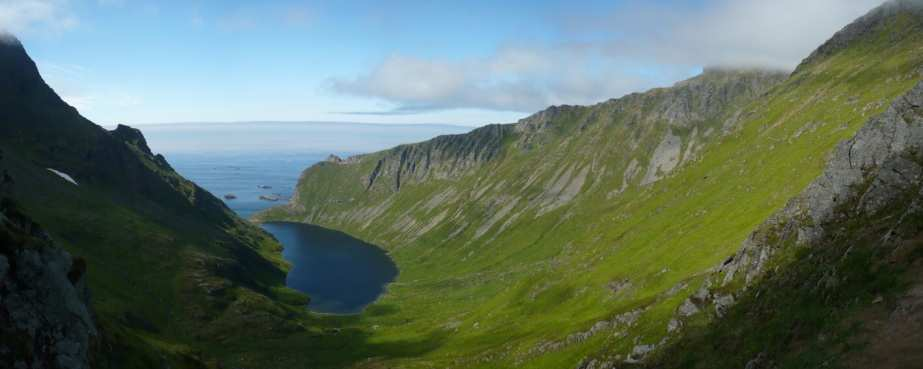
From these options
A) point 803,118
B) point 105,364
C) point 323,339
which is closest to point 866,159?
point 105,364

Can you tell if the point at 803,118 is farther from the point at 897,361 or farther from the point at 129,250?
the point at 129,250

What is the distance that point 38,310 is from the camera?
4694 centimetres

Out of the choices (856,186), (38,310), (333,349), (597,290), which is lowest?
(333,349)

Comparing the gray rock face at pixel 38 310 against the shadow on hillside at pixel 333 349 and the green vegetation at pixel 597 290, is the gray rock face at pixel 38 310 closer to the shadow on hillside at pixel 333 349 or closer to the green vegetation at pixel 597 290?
the green vegetation at pixel 597 290

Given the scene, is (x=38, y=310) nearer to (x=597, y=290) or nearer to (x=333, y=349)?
(x=597, y=290)

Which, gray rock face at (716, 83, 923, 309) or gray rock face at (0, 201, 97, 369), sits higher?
gray rock face at (716, 83, 923, 309)

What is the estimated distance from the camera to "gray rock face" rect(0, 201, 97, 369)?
142 ft

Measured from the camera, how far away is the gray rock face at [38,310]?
4331cm

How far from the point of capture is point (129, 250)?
16738 cm

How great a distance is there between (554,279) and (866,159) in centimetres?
9413

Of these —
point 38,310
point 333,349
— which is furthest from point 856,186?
point 333,349

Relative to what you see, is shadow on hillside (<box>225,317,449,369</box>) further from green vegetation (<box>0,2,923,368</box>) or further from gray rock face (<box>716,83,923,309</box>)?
gray rock face (<box>716,83,923,309</box>)

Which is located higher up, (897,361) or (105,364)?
(897,361)

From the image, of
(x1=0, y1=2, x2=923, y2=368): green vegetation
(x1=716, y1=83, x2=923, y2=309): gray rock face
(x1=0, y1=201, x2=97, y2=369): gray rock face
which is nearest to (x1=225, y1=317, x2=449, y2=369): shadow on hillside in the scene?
(x1=0, y1=2, x2=923, y2=368): green vegetation
